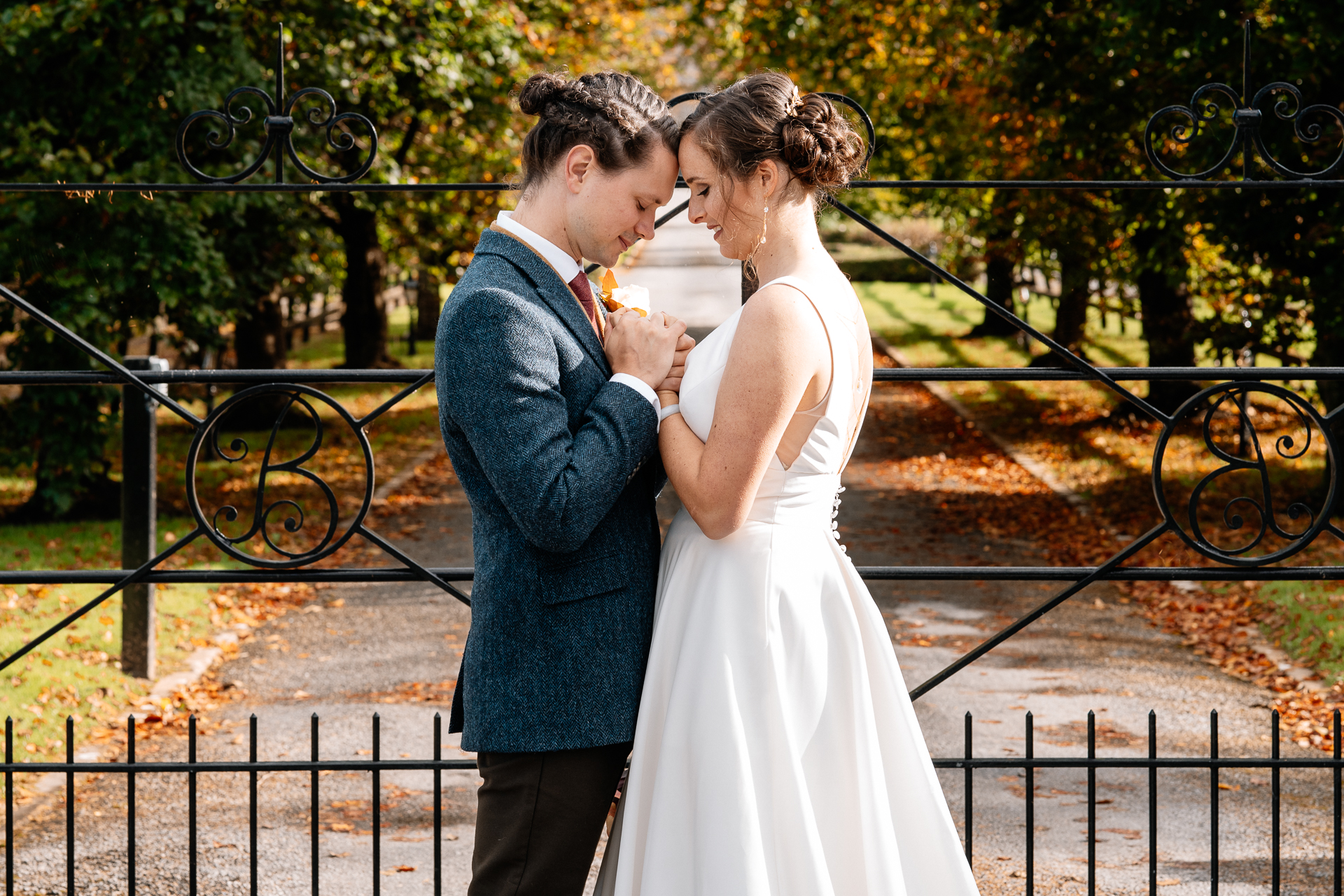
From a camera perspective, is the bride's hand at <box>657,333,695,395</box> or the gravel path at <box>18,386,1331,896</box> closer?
the bride's hand at <box>657,333,695,395</box>

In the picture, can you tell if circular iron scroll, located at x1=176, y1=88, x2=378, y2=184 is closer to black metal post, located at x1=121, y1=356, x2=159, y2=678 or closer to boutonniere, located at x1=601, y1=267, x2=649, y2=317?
boutonniere, located at x1=601, y1=267, x2=649, y2=317

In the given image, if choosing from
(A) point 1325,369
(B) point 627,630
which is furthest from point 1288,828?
(B) point 627,630

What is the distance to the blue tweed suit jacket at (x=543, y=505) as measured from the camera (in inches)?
82.9

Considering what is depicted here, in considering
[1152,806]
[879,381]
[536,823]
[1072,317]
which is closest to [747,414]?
[536,823]

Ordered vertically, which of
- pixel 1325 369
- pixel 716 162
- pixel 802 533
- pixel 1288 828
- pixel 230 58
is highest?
pixel 230 58

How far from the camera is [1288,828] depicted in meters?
4.83

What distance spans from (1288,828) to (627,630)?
360cm

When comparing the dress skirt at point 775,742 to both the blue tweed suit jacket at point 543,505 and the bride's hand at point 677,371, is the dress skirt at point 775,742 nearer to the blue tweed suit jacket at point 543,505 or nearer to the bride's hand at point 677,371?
the blue tweed suit jacket at point 543,505

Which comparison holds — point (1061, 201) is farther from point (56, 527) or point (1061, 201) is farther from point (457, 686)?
point (457, 686)

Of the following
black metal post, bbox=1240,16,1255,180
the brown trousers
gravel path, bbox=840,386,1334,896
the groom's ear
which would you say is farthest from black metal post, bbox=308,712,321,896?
black metal post, bbox=1240,16,1255,180

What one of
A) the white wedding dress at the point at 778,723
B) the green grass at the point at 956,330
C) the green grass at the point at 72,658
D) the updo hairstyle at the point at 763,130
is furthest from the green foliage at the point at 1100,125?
the green grass at the point at 72,658

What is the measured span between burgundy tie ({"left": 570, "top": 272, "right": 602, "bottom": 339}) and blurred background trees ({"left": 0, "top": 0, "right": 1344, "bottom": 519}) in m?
4.57

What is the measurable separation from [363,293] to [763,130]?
56.8 feet

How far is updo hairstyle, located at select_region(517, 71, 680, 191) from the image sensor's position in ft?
7.49
